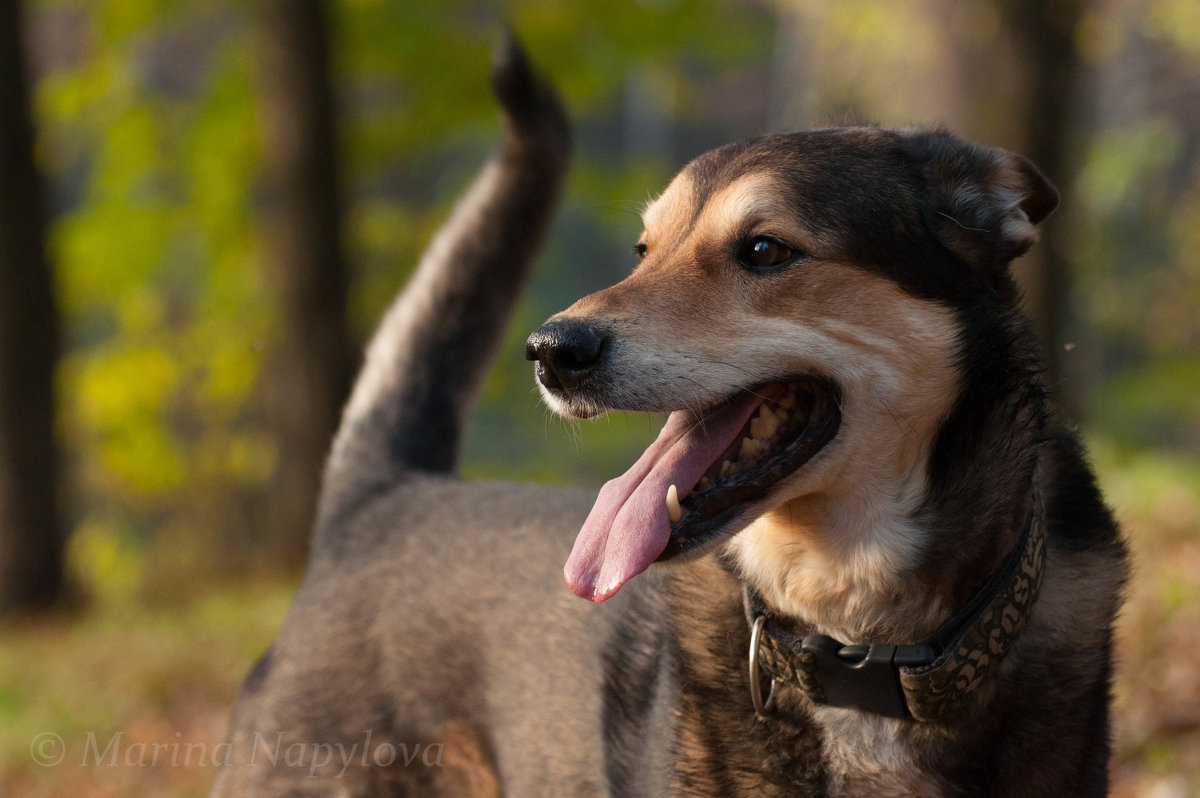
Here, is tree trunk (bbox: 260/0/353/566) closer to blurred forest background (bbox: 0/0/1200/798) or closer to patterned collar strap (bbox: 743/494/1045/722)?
blurred forest background (bbox: 0/0/1200/798)

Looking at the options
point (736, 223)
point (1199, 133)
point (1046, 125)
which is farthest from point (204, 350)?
point (1199, 133)

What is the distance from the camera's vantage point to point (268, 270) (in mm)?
10250

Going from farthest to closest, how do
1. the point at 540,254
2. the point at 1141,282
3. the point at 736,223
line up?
the point at 1141,282 → the point at 540,254 → the point at 736,223

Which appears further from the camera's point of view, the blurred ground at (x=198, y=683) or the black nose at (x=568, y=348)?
the blurred ground at (x=198, y=683)

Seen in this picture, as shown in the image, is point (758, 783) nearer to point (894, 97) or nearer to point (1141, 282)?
point (894, 97)

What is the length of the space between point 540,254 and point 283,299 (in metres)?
6.88

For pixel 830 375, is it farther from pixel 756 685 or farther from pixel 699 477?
pixel 756 685

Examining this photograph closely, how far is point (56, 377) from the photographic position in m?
10.0

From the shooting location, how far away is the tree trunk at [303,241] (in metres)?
10.0

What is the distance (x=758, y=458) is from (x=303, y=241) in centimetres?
825

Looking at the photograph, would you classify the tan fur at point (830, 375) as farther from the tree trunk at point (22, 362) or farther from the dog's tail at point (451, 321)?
the tree trunk at point (22, 362)

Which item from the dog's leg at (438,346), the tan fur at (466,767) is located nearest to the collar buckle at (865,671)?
the tan fur at (466,767)

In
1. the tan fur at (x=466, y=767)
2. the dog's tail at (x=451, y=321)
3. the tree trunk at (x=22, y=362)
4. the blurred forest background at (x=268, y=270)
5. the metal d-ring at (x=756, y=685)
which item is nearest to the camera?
the metal d-ring at (x=756, y=685)

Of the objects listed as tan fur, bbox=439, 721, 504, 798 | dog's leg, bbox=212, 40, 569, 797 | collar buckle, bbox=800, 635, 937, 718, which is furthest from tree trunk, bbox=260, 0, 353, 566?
collar buckle, bbox=800, 635, 937, 718
